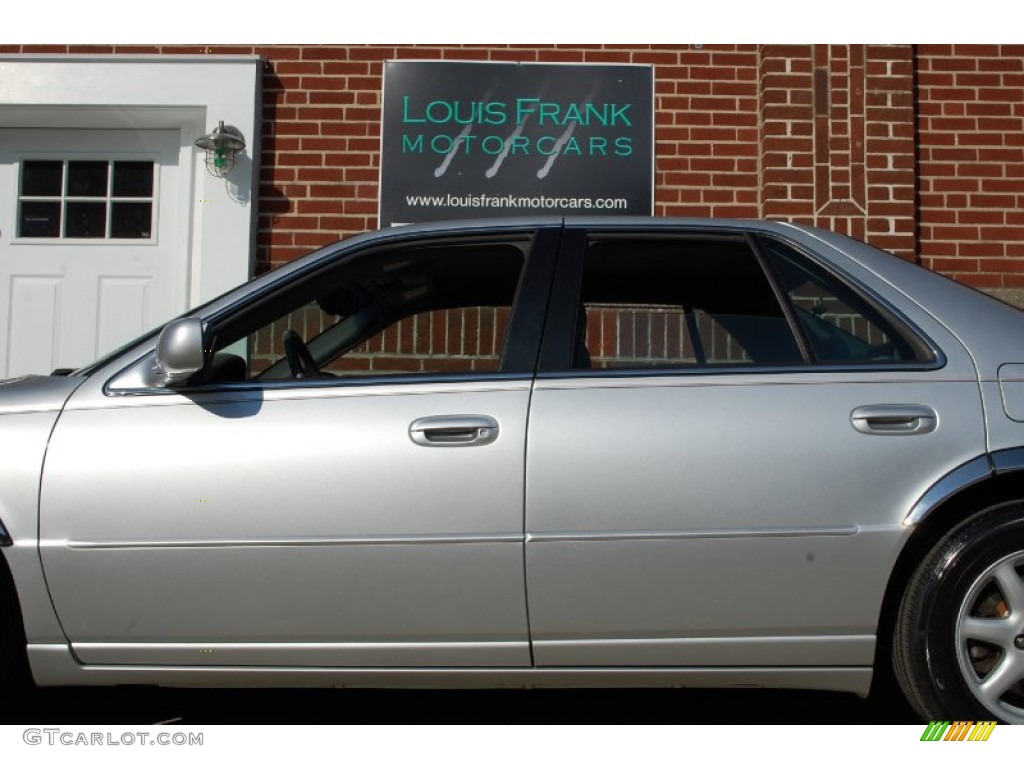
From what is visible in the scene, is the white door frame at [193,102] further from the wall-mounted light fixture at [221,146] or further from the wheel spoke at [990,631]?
the wheel spoke at [990,631]

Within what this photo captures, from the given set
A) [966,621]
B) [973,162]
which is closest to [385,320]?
[966,621]

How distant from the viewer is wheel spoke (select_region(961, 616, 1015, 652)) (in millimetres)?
2818

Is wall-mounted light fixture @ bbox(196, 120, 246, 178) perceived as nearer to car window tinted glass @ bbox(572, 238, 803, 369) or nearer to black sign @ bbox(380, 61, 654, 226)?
black sign @ bbox(380, 61, 654, 226)

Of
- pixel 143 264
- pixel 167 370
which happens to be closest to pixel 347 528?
pixel 167 370

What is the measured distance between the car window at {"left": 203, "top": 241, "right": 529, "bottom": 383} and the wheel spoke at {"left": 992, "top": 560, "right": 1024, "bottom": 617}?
55.6 inches

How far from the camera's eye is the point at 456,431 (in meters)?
2.90

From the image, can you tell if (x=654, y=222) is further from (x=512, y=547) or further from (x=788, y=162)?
(x=788, y=162)

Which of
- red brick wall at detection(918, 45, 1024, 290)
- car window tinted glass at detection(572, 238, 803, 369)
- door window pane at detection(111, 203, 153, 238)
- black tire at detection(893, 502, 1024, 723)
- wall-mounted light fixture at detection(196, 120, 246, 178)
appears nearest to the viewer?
black tire at detection(893, 502, 1024, 723)

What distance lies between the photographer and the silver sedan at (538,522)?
111 inches

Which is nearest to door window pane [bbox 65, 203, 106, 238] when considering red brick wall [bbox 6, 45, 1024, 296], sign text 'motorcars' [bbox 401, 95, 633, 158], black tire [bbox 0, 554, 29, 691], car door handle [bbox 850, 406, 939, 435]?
red brick wall [bbox 6, 45, 1024, 296]

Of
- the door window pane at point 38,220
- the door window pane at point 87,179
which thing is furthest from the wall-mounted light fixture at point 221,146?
the door window pane at point 38,220

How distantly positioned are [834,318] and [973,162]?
4.39m

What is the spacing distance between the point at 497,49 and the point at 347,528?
15.5 ft

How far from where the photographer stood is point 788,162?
6742 mm
